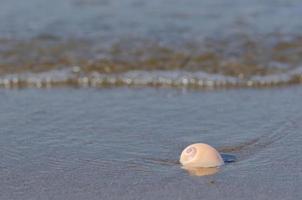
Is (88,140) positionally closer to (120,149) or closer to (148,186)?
(120,149)

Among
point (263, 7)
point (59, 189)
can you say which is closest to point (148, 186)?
point (59, 189)

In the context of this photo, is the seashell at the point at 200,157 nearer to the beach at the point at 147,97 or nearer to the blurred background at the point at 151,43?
the beach at the point at 147,97

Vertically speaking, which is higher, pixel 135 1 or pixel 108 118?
pixel 135 1

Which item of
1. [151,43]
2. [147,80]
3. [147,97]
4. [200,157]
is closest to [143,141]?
[200,157]

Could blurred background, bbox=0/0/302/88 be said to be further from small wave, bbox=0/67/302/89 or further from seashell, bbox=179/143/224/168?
seashell, bbox=179/143/224/168

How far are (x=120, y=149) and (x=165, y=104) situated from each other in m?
0.98

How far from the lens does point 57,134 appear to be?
409 centimetres

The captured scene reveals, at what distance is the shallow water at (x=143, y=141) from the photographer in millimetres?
3316

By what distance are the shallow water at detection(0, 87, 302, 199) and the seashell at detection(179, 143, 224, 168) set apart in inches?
2.0

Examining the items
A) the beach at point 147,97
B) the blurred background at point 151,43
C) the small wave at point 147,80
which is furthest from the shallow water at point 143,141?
the blurred background at point 151,43

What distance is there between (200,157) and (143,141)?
0.57m

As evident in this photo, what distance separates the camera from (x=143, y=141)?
3967 mm

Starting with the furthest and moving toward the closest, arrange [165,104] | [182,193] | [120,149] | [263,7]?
1. [263,7]
2. [165,104]
3. [120,149]
4. [182,193]

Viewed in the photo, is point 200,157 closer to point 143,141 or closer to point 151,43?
point 143,141
